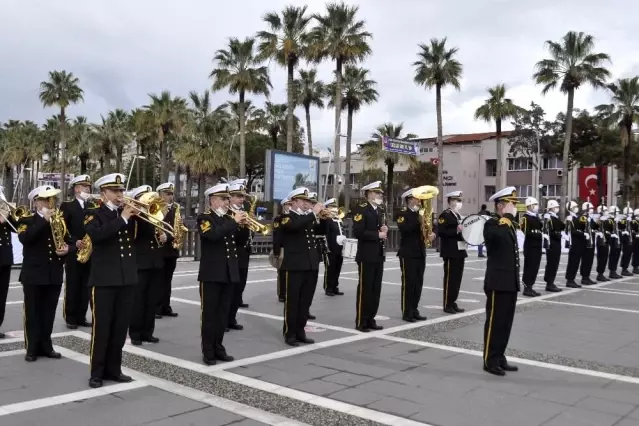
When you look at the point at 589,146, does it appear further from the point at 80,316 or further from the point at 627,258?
the point at 80,316

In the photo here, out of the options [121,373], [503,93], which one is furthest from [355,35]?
[121,373]

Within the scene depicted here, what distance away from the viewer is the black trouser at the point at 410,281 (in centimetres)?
976

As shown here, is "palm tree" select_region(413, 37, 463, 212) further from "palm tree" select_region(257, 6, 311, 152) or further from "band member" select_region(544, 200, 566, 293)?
"band member" select_region(544, 200, 566, 293)

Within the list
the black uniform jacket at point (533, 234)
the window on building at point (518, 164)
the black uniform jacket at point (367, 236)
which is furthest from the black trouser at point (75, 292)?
the window on building at point (518, 164)

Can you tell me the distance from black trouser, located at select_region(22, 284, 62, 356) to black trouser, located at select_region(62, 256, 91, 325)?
6.02 ft

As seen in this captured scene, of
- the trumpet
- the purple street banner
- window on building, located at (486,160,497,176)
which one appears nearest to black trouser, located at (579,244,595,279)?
the trumpet

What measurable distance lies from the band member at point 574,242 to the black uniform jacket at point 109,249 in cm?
1193

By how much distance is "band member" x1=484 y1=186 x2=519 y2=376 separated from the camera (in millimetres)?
6719

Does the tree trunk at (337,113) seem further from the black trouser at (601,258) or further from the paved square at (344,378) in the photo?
the paved square at (344,378)

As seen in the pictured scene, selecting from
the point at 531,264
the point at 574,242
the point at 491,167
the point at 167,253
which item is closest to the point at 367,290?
the point at 167,253

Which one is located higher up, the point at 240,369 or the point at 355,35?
the point at 355,35

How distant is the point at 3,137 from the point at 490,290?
6844cm

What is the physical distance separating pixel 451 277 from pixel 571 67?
31.0 m

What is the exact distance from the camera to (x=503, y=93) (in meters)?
44.3
